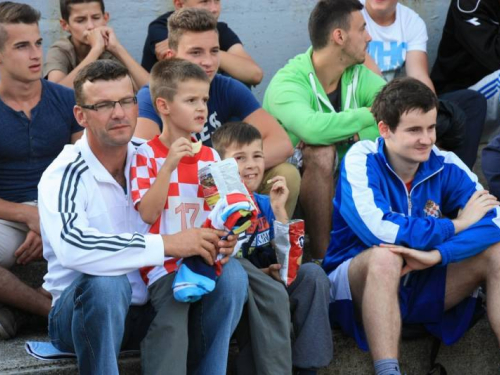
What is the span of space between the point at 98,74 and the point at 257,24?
7.38 ft

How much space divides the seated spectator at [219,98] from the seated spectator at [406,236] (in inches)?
14.6

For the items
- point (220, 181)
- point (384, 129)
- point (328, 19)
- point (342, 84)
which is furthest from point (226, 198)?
point (328, 19)

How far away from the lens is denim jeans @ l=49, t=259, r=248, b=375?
317 centimetres

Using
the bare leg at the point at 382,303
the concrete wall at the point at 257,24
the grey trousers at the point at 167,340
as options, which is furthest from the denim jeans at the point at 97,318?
the concrete wall at the point at 257,24

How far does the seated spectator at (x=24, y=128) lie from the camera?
397 centimetres

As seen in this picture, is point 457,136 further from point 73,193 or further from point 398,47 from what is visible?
point 73,193

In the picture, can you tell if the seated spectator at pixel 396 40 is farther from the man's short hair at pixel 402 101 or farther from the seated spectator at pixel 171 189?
the seated spectator at pixel 171 189

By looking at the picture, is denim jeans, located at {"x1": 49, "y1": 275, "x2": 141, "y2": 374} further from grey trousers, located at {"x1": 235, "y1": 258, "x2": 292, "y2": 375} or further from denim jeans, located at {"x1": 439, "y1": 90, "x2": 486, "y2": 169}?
denim jeans, located at {"x1": 439, "y1": 90, "x2": 486, "y2": 169}

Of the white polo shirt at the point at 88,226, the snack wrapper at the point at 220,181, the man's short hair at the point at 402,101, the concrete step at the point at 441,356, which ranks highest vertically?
the man's short hair at the point at 402,101

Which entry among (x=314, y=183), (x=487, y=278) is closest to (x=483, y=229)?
(x=487, y=278)

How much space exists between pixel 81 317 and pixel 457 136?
2486 mm

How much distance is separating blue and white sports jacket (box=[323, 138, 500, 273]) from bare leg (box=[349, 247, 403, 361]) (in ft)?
0.31

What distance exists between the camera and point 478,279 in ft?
13.2

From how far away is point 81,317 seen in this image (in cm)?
318
